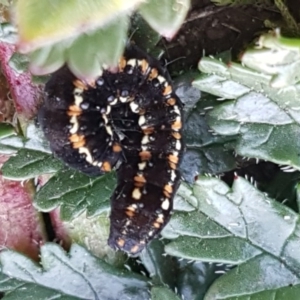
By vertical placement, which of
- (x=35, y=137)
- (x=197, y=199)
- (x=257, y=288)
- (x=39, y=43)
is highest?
(x=39, y=43)

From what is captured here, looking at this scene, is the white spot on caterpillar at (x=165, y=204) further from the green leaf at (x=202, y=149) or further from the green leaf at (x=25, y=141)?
the green leaf at (x=25, y=141)

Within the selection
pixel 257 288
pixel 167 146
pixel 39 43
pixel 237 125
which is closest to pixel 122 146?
pixel 167 146

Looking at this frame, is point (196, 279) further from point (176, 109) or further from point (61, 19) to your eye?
point (61, 19)

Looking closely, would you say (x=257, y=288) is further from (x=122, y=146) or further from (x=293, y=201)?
(x=122, y=146)

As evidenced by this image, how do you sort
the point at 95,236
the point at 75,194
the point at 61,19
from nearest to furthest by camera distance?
the point at 61,19 < the point at 75,194 < the point at 95,236

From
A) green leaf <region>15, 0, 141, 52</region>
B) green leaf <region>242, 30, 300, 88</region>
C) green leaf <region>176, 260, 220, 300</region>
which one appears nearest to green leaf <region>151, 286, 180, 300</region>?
green leaf <region>176, 260, 220, 300</region>

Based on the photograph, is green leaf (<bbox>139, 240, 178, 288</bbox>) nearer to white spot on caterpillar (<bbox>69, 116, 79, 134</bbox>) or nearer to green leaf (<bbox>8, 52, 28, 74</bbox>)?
white spot on caterpillar (<bbox>69, 116, 79, 134</bbox>)

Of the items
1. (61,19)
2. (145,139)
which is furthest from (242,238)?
(61,19)
